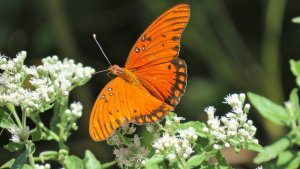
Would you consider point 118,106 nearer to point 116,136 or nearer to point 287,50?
point 116,136

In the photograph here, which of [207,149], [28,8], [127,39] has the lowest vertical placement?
[207,149]

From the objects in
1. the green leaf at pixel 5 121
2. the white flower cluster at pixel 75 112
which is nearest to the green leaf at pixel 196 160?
the white flower cluster at pixel 75 112

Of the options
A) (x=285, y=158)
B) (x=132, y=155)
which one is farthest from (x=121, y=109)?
(x=285, y=158)

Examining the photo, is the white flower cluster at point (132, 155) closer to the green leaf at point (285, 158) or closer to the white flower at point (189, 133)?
the white flower at point (189, 133)

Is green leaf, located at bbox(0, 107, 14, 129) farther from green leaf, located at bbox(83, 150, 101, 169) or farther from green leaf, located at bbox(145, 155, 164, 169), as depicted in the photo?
green leaf, located at bbox(145, 155, 164, 169)

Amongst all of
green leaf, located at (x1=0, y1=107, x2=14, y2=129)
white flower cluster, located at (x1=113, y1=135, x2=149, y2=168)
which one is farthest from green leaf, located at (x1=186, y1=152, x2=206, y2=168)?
green leaf, located at (x1=0, y1=107, x2=14, y2=129)

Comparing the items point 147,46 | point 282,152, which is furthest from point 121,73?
point 282,152

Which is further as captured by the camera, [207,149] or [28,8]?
[28,8]
